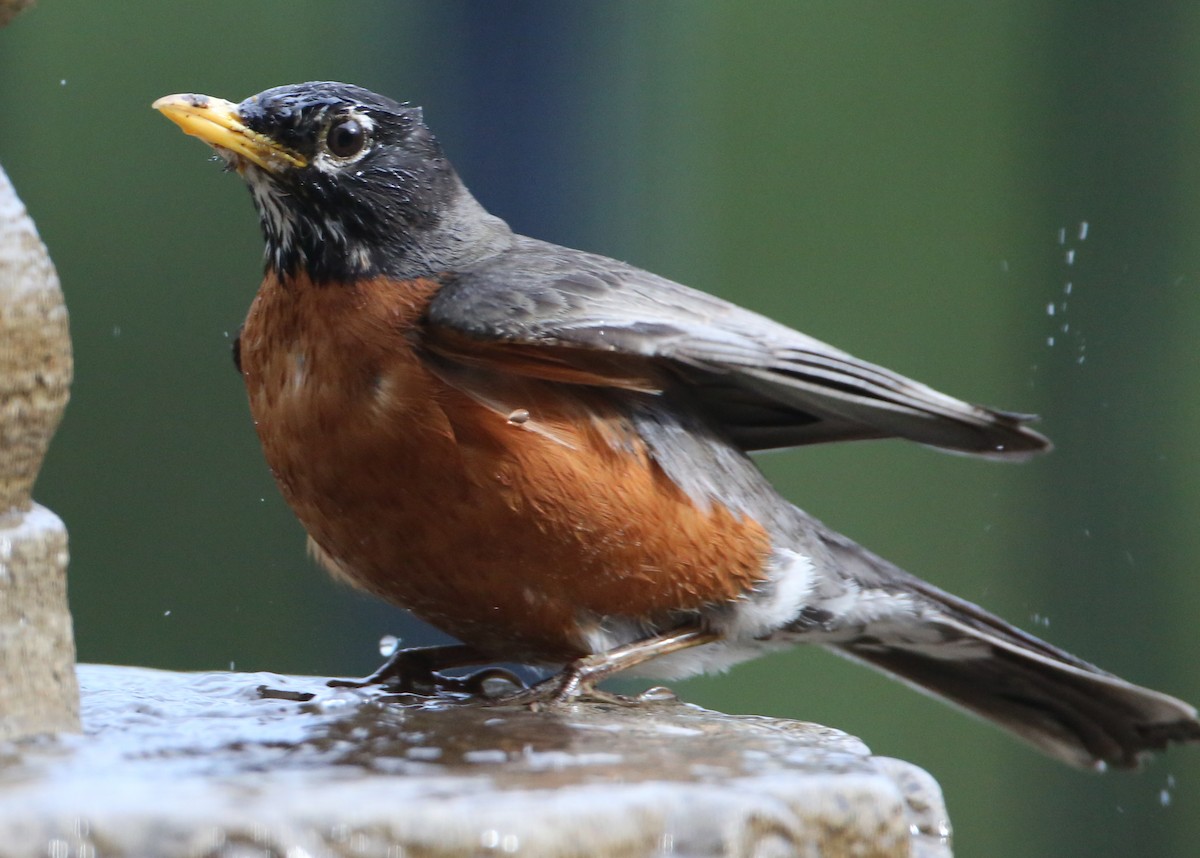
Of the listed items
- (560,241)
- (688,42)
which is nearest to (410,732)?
(560,241)

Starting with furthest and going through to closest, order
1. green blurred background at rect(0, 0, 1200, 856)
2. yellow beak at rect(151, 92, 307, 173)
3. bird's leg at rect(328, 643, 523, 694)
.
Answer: green blurred background at rect(0, 0, 1200, 856) → bird's leg at rect(328, 643, 523, 694) → yellow beak at rect(151, 92, 307, 173)

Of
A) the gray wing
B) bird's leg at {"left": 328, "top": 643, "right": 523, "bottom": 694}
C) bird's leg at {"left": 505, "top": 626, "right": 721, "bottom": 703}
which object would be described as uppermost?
the gray wing

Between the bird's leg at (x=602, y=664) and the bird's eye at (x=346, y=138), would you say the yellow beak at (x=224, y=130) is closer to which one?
the bird's eye at (x=346, y=138)

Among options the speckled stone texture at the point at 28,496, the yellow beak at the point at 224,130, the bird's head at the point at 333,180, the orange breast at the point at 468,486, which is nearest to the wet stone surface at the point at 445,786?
the speckled stone texture at the point at 28,496

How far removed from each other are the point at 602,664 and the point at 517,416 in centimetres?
54

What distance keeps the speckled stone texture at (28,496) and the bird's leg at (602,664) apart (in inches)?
35.5

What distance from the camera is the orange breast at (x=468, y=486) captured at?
300 cm

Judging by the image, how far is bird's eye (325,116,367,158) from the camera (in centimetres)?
332

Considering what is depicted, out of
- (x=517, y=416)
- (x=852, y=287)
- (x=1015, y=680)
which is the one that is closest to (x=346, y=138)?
(x=517, y=416)

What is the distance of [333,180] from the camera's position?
3.32 metres

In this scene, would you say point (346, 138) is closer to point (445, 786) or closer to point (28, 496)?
point (28, 496)

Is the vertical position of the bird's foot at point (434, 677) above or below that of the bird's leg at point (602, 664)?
below

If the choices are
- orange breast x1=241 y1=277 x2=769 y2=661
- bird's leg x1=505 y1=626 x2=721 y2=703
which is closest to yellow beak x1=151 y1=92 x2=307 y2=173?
orange breast x1=241 y1=277 x2=769 y2=661

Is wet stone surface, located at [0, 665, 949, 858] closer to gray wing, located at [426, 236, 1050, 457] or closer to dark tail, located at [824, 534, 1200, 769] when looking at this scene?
gray wing, located at [426, 236, 1050, 457]
